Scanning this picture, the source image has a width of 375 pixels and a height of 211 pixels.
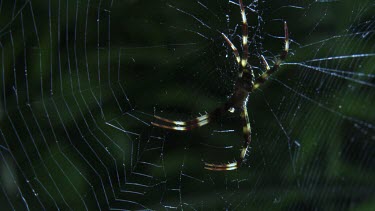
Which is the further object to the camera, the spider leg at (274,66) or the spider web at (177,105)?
the spider web at (177,105)

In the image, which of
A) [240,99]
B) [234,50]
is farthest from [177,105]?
[234,50]

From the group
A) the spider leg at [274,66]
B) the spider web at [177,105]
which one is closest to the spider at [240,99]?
the spider leg at [274,66]

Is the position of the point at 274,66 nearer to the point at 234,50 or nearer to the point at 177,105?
the point at 234,50

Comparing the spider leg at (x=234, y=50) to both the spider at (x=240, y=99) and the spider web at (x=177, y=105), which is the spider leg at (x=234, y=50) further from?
the spider web at (x=177, y=105)

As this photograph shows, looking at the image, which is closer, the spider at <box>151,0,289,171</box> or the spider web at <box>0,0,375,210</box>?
the spider at <box>151,0,289,171</box>

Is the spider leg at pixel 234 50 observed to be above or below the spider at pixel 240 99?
above

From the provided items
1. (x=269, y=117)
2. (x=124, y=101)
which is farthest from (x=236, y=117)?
(x=124, y=101)

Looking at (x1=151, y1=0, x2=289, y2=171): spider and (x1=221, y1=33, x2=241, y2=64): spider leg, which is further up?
(x1=221, y1=33, x2=241, y2=64): spider leg

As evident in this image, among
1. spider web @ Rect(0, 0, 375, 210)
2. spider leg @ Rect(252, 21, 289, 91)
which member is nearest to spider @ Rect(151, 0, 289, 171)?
spider leg @ Rect(252, 21, 289, 91)

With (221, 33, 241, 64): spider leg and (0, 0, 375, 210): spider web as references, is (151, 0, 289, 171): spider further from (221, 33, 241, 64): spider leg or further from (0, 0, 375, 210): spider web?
(0, 0, 375, 210): spider web
